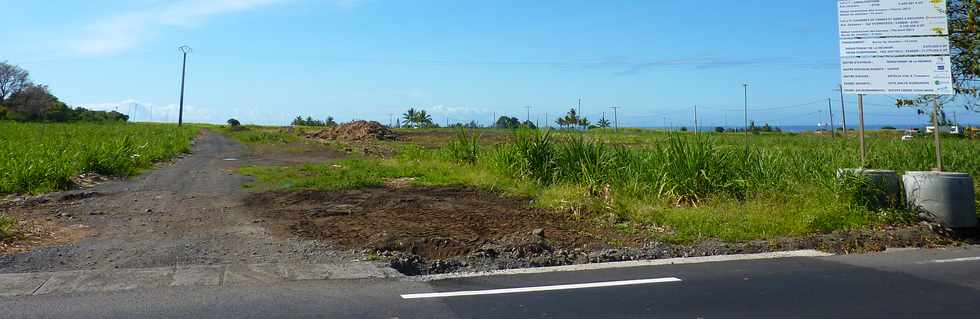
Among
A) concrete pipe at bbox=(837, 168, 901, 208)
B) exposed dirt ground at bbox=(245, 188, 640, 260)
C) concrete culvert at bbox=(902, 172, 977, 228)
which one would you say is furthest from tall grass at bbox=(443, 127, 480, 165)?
concrete culvert at bbox=(902, 172, 977, 228)

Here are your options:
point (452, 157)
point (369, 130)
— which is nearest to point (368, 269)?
point (452, 157)

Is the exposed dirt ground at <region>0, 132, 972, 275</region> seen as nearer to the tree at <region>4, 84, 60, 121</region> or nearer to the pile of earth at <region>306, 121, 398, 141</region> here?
the pile of earth at <region>306, 121, 398, 141</region>

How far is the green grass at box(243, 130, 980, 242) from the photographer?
9070 millimetres

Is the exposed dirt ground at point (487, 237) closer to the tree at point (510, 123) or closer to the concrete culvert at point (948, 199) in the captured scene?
the concrete culvert at point (948, 199)

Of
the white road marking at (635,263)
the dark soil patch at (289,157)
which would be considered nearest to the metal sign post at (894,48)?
the white road marking at (635,263)

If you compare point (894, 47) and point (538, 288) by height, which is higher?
point (894, 47)

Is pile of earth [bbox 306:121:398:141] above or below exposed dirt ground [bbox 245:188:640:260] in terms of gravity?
above

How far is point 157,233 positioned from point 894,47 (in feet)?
33.7

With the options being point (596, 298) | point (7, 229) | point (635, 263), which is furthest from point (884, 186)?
point (7, 229)

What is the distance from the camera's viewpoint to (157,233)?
8438 mm

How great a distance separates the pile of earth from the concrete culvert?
37764mm

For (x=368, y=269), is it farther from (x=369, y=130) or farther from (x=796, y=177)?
(x=369, y=130)

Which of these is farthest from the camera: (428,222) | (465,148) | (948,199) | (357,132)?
(357,132)

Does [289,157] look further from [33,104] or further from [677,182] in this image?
[33,104]
